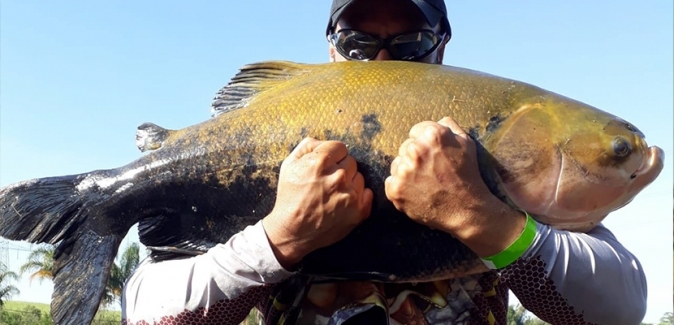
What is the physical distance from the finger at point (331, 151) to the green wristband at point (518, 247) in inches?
25.4

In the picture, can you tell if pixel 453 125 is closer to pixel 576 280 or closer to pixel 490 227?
pixel 490 227

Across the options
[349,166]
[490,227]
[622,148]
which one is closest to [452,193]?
[490,227]

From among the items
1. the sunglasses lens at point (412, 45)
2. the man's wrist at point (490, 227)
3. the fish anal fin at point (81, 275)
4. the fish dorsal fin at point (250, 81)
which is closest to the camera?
the man's wrist at point (490, 227)

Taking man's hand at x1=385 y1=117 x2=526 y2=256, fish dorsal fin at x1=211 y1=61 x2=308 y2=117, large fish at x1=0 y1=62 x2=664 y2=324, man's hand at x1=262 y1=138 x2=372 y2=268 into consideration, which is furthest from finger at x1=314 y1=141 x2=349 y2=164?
fish dorsal fin at x1=211 y1=61 x2=308 y2=117

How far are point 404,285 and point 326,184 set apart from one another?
652 mm

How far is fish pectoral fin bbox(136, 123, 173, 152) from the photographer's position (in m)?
2.83

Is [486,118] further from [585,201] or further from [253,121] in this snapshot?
[253,121]

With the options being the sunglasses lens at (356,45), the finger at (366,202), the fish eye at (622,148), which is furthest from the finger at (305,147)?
the fish eye at (622,148)

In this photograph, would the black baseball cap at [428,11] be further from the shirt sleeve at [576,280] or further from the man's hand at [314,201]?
the shirt sleeve at [576,280]

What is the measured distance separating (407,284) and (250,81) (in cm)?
114

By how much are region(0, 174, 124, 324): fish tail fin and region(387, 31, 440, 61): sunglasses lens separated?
1.52 meters

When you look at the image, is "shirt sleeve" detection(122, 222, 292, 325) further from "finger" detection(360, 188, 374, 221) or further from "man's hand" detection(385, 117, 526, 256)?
"man's hand" detection(385, 117, 526, 256)

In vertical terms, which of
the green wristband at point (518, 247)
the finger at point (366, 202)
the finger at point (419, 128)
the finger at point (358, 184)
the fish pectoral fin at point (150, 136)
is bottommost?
the green wristband at point (518, 247)

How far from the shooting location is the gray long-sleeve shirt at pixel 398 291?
2.22m
